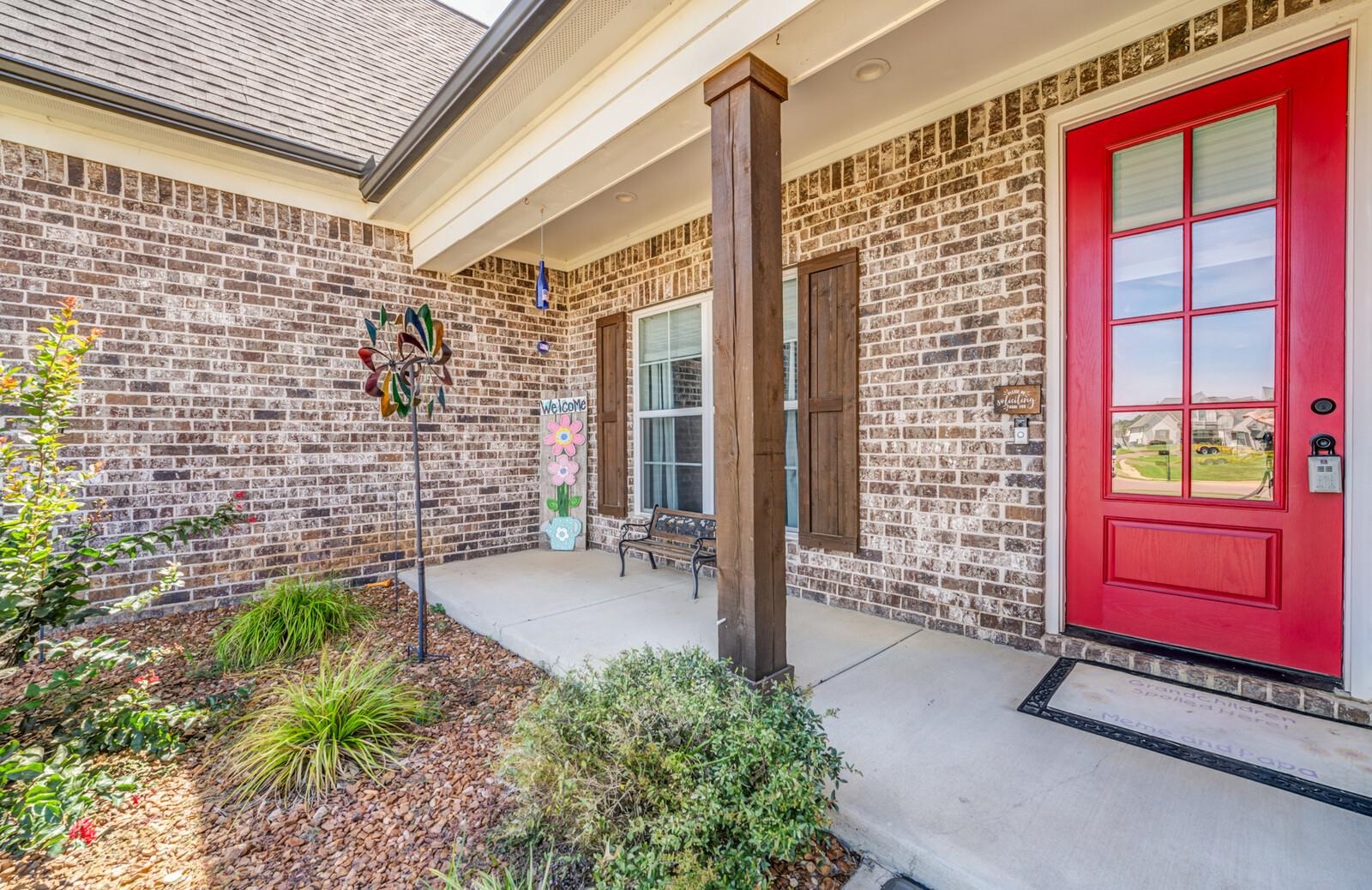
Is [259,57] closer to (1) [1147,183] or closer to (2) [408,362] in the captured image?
(2) [408,362]

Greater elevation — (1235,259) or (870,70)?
(870,70)

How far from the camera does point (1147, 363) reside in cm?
274

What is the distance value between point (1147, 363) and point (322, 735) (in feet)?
13.2

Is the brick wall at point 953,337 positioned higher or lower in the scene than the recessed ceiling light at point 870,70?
lower

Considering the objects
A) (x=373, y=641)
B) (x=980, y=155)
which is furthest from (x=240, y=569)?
(x=980, y=155)

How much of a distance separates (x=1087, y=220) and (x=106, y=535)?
20.8 feet

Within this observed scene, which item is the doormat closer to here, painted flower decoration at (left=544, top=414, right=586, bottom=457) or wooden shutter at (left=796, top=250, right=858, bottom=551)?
wooden shutter at (left=796, top=250, right=858, bottom=551)

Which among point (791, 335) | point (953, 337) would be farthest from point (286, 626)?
point (953, 337)

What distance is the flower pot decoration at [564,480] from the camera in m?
5.88

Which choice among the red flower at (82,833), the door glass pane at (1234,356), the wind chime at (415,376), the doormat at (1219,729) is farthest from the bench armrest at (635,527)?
the door glass pane at (1234,356)

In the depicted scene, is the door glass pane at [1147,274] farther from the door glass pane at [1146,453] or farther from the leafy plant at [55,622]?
the leafy plant at [55,622]

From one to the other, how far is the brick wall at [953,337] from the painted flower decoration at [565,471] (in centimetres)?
279

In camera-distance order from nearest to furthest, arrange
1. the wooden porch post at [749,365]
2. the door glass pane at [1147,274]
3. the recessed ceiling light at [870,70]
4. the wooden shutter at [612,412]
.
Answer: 1. the wooden porch post at [749,365]
2. the door glass pane at [1147,274]
3. the recessed ceiling light at [870,70]
4. the wooden shutter at [612,412]

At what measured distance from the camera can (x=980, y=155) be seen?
3145 millimetres
